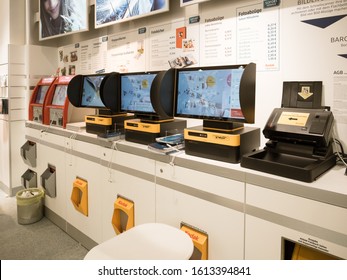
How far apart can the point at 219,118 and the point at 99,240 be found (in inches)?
62.7

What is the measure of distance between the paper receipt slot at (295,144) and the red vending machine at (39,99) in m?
2.70

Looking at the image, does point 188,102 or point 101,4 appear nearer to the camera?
point 188,102

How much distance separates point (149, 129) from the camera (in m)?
2.12

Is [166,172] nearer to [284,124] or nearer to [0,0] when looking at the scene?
[284,124]

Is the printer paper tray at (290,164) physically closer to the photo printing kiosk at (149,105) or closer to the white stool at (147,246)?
the white stool at (147,246)

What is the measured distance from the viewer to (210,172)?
166cm

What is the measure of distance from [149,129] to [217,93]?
58 centimetres

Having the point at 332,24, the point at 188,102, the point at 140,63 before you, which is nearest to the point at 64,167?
the point at 140,63

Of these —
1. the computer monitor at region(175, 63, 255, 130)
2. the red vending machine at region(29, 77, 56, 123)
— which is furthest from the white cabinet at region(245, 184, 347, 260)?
the red vending machine at region(29, 77, 56, 123)

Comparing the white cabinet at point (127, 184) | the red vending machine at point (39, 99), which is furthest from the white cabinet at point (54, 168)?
the white cabinet at point (127, 184)

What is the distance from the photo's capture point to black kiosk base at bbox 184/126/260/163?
1.63 metres

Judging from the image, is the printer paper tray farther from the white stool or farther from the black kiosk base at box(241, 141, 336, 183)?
the white stool

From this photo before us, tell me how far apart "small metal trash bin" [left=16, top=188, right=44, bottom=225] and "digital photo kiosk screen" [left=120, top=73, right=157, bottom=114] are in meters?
1.67

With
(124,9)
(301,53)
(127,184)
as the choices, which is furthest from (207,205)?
(124,9)
